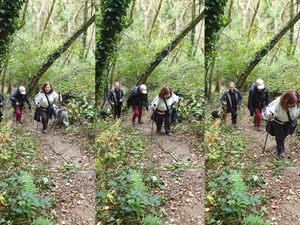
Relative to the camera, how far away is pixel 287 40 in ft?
16.2

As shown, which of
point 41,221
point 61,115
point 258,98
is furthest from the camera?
point 61,115

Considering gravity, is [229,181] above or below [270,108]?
below

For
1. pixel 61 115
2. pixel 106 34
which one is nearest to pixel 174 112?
pixel 106 34

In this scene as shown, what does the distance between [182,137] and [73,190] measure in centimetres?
127

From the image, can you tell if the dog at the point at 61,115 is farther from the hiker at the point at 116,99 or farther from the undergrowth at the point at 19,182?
the hiker at the point at 116,99

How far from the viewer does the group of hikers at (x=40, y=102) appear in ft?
16.2

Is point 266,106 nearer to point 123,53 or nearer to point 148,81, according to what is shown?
point 148,81

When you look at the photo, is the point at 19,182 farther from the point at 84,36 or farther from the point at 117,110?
the point at 84,36

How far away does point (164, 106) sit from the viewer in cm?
483

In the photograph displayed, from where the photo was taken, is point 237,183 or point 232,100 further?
point 232,100

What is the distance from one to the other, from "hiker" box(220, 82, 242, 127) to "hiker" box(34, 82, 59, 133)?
1.77 m

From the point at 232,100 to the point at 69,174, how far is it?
1.87 m

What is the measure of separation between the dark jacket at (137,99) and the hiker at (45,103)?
81cm

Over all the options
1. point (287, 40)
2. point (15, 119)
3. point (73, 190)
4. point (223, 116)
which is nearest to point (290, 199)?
point (223, 116)
